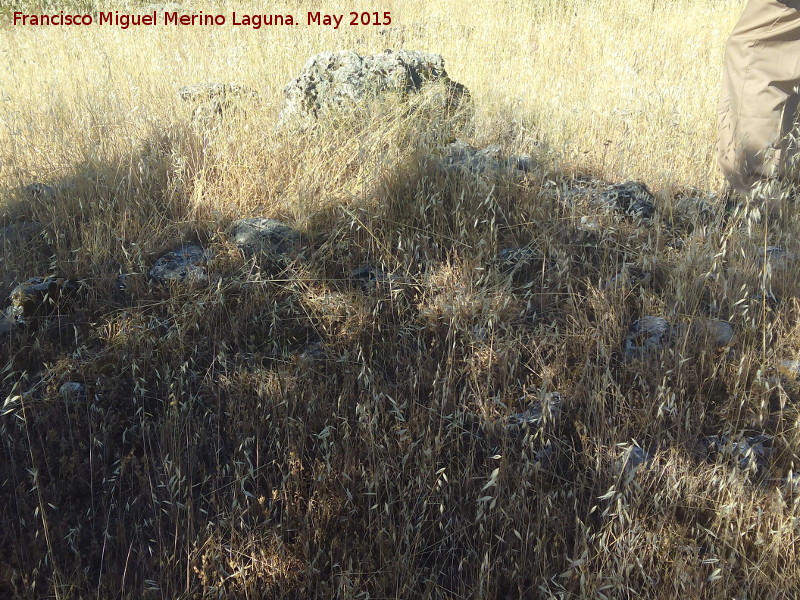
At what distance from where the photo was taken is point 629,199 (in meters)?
3.44

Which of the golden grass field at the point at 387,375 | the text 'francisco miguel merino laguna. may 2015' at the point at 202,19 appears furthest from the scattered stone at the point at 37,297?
the text 'francisco miguel merino laguna. may 2015' at the point at 202,19

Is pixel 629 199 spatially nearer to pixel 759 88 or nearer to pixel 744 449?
pixel 759 88

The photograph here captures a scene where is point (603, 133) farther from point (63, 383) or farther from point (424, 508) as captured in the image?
point (63, 383)

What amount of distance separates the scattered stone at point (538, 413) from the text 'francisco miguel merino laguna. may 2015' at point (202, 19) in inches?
213

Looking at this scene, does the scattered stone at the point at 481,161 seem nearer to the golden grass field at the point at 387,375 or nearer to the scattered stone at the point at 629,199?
the golden grass field at the point at 387,375

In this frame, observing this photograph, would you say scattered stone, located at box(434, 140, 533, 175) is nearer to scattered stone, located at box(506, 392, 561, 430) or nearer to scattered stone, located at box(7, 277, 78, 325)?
scattered stone, located at box(506, 392, 561, 430)

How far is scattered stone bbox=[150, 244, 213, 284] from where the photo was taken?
114 inches

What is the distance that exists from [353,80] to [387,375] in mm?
2470

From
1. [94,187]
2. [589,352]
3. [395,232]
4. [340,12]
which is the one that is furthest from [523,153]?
[340,12]

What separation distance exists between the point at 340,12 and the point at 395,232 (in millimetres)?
4916

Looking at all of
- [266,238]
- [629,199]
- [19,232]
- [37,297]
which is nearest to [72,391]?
[37,297]

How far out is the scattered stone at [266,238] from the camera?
3064 millimetres

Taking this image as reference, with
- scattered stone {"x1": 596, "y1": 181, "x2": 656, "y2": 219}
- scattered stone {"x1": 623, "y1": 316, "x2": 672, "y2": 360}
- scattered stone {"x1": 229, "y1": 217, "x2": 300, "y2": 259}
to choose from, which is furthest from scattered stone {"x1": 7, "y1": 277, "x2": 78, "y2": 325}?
scattered stone {"x1": 596, "y1": 181, "x2": 656, "y2": 219}

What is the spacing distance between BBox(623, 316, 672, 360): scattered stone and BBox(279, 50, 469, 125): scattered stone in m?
2.24
